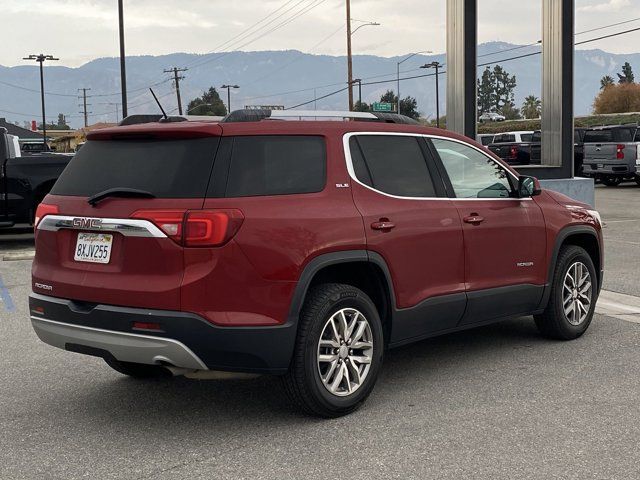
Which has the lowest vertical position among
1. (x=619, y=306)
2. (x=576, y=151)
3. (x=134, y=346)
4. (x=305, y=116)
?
(x=619, y=306)

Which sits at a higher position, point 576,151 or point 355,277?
point 576,151

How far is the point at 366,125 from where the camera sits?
17.2 feet

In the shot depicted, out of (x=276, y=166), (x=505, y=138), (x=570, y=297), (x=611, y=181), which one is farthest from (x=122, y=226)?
(x=505, y=138)

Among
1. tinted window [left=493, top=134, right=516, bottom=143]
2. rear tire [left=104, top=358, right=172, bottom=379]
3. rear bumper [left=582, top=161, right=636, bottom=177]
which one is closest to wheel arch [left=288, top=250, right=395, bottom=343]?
rear tire [left=104, top=358, right=172, bottom=379]

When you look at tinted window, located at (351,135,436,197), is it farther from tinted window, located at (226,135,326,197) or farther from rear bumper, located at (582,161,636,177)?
rear bumper, located at (582,161,636,177)

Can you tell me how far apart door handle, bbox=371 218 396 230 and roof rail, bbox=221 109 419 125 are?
0.74m

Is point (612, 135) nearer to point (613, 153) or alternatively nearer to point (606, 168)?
point (613, 153)

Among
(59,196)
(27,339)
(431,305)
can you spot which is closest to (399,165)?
(431,305)

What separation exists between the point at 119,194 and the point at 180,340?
35.4 inches

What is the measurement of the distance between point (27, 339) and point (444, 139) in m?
3.97

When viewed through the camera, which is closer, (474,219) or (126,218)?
(126,218)

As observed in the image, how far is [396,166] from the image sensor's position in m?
5.30

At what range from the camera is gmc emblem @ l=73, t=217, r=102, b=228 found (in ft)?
14.8

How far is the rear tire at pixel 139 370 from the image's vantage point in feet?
18.1
